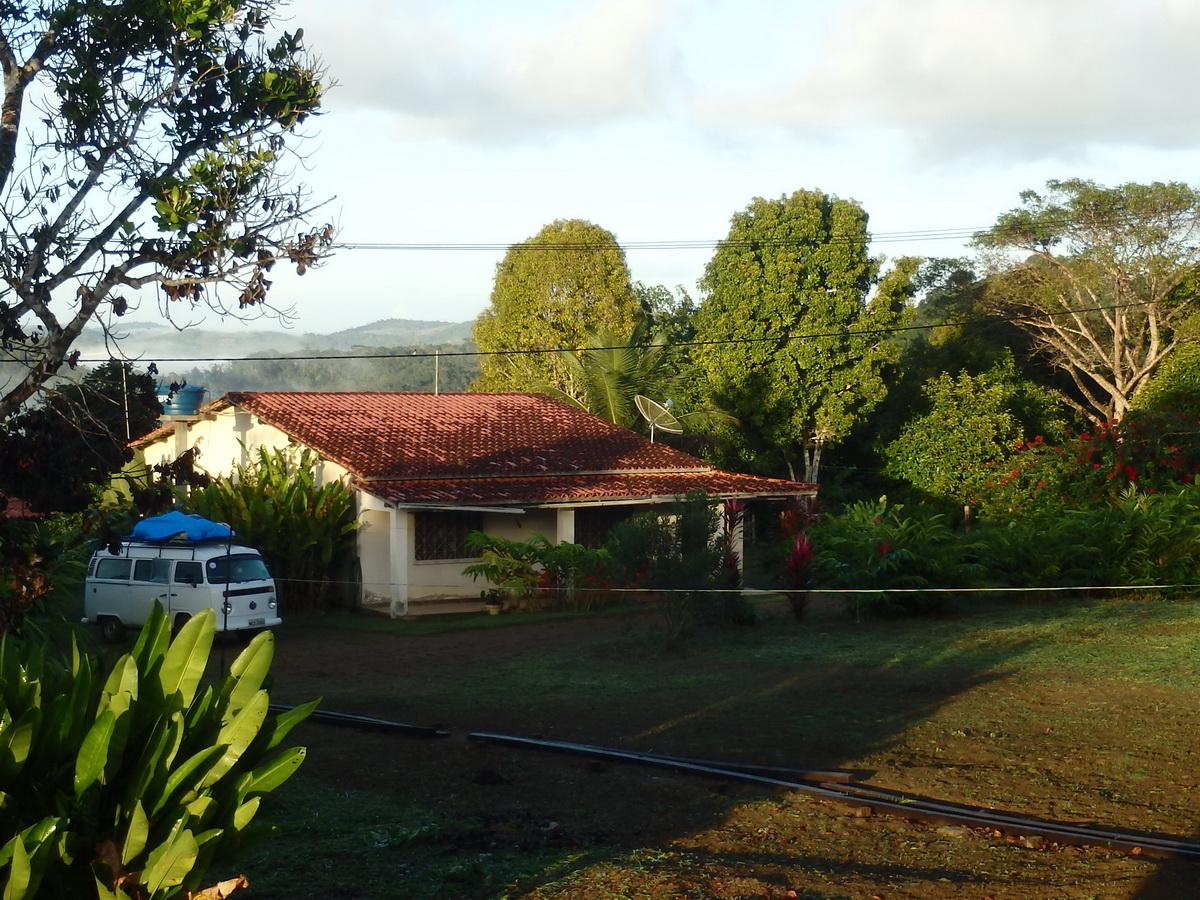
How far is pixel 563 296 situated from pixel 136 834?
41.2 meters

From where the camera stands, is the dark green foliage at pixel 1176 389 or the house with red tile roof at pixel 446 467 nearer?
the house with red tile roof at pixel 446 467

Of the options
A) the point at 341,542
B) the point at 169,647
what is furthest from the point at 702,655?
the point at 169,647

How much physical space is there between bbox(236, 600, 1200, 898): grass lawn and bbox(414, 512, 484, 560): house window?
494 cm

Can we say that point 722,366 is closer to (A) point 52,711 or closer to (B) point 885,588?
(B) point 885,588

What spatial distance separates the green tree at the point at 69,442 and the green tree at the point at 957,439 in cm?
2766

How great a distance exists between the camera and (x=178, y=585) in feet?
70.3

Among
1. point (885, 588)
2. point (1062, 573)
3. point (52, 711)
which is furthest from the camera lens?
point (1062, 573)

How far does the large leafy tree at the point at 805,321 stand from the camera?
36.6 m

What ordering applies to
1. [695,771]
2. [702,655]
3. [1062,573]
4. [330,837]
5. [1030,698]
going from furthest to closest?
[1062,573] → [702,655] → [1030,698] → [695,771] → [330,837]

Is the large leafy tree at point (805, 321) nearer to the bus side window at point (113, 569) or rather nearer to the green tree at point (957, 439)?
the green tree at point (957, 439)

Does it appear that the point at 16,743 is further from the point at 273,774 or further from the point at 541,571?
the point at 541,571

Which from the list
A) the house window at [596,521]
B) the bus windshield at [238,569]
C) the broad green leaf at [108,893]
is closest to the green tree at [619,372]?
the house window at [596,521]

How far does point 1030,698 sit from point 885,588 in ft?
23.9

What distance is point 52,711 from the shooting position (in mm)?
5406
